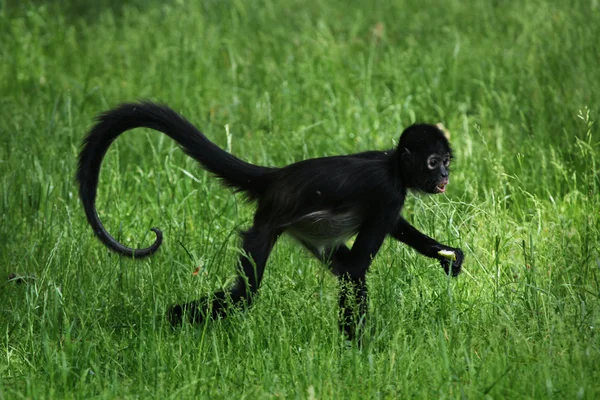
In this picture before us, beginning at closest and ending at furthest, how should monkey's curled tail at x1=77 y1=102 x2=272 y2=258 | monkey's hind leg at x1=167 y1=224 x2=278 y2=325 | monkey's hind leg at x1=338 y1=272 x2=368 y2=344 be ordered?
1. monkey's hind leg at x1=338 y1=272 x2=368 y2=344
2. monkey's hind leg at x1=167 y1=224 x2=278 y2=325
3. monkey's curled tail at x1=77 y1=102 x2=272 y2=258

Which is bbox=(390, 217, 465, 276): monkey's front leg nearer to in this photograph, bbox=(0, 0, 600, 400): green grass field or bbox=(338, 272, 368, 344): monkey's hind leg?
bbox=(0, 0, 600, 400): green grass field

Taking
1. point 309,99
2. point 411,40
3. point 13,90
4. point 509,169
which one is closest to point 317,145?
point 309,99

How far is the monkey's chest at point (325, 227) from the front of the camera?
14.0 feet

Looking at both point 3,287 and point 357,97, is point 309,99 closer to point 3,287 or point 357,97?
point 357,97

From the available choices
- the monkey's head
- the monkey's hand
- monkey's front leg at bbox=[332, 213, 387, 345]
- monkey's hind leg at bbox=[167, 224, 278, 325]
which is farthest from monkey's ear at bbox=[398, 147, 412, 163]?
monkey's hind leg at bbox=[167, 224, 278, 325]

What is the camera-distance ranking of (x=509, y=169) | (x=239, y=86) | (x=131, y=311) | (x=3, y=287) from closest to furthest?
(x=131, y=311) → (x=3, y=287) → (x=509, y=169) → (x=239, y=86)

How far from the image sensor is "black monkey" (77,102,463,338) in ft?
13.6

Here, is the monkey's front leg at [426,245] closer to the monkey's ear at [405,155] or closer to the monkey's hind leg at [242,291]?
the monkey's ear at [405,155]

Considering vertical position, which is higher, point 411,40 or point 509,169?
point 411,40

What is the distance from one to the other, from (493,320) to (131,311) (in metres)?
1.71

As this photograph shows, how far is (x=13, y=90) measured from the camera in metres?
8.22

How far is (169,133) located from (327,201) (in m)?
0.93

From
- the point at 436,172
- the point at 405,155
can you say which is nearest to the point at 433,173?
the point at 436,172

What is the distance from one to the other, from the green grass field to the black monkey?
136mm
